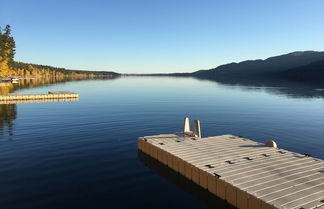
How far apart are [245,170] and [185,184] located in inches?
143

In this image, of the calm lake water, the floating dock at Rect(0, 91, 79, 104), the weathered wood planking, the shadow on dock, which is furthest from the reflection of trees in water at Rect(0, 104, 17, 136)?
the weathered wood planking

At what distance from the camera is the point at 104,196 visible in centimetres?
1330

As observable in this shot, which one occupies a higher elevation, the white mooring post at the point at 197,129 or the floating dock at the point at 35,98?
the floating dock at the point at 35,98

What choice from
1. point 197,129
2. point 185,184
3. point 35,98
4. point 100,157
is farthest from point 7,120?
point 185,184

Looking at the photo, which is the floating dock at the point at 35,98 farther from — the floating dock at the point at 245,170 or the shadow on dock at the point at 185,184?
the shadow on dock at the point at 185,184

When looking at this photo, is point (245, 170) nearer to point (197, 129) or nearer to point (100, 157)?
point (197, 129)

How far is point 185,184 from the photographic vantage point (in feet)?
48.5

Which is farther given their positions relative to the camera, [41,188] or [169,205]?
[41,188]

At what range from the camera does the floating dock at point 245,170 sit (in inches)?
416

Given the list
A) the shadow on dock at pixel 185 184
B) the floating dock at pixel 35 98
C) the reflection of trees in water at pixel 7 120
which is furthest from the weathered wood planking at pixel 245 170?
the floating dock at pixel 35 98

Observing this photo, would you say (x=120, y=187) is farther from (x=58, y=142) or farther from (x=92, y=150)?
(x=58, y=142)

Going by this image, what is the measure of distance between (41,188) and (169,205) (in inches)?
294

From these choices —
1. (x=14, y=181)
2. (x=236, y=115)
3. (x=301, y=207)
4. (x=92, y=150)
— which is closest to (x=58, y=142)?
(x=92, y=150)

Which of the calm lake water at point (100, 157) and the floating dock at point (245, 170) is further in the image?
the calm lake water at point (100, 157)
